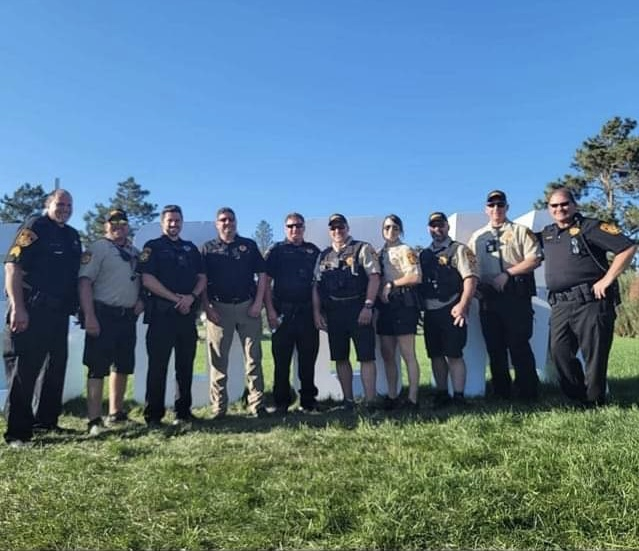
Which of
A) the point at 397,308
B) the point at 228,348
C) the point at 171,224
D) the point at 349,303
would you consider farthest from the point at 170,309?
the point at 397,308

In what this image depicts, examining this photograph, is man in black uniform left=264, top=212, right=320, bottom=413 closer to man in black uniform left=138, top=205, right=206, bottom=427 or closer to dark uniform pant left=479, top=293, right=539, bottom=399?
man in black uniform left=138, top=205, right=206, bottom=427

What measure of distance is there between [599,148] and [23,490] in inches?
1558

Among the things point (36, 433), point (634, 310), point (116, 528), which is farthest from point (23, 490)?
point (634, 310)

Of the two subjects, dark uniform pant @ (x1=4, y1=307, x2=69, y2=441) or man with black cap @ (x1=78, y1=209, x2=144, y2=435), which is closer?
dark uniform pant @ (x1=4, y1=307, x2=69, y2=441)

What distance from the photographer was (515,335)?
579 centimetres

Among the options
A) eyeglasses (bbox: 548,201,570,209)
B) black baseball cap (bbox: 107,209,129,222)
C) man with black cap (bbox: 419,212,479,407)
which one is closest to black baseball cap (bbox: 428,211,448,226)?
man with black cap (bbox: 419,212,479,407)

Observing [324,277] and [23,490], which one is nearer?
[23,490]

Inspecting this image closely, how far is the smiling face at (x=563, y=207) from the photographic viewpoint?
17.6ft

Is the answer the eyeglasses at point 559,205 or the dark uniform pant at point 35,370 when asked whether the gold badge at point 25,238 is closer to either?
the dark uniform pant at point 35,370

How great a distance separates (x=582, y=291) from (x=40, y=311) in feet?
17.1

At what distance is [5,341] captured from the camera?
16.5 feet

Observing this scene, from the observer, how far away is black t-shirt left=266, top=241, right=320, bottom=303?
608cm

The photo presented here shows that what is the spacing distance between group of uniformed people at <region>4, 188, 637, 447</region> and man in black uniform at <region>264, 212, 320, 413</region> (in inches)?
0.6

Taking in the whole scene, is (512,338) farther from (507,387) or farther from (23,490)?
(23,490)
